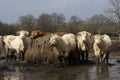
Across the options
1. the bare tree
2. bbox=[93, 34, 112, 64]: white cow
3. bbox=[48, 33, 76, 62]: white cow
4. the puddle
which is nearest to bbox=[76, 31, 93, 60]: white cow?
bbox=[48, 33, 76, 62]: white cow

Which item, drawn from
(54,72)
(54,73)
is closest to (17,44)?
(54,72)

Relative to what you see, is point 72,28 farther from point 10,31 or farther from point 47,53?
point 47,53

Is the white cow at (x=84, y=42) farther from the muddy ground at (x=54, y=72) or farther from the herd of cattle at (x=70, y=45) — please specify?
the muddy ground at (x=54, y=72)

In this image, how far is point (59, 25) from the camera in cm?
7181

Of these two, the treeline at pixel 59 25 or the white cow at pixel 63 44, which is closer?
the white cow at pixel 63 44

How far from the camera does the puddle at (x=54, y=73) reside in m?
16.3

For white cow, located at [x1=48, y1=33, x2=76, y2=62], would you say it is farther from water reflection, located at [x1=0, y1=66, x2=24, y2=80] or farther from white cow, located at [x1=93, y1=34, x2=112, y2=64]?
water reflection, located at [x1=0, y1=66, x2=24, y2=80]

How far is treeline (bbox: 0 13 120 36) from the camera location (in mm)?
61200

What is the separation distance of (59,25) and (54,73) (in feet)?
176

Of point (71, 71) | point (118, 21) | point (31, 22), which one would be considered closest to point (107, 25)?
point (118, 21)

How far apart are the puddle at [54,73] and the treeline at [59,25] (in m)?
36.3

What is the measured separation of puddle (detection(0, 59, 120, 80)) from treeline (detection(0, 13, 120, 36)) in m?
36.3

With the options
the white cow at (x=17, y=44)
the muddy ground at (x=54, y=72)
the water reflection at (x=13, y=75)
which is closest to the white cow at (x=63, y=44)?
the muddy ground at (x=54, y=72)

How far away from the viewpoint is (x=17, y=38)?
24625 millimetres
